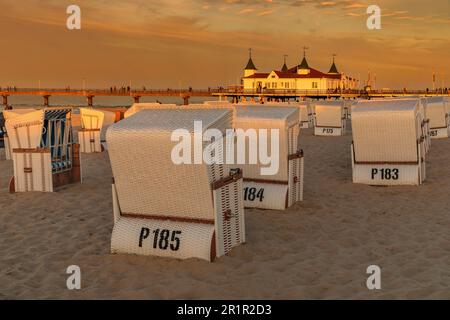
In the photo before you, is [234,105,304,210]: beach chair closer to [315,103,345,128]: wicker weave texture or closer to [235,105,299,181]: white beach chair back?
[235,105,299,181]: white beach chair back

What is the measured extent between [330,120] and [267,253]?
1781 centimetres

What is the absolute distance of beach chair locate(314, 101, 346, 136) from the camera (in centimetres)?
2259

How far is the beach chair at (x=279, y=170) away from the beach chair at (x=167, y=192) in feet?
7.35

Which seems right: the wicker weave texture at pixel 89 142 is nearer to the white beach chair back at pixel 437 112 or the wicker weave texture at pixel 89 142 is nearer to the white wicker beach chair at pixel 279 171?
the white wicker beach chair at pixel 279 171

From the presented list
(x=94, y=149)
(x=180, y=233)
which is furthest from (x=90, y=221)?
(x=94, y=149)

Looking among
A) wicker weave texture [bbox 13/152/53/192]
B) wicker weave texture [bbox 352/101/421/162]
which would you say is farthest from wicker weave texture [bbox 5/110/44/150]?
wicker weave texture [bbox 352/101/421/162]

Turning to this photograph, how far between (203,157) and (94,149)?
40.1 ft

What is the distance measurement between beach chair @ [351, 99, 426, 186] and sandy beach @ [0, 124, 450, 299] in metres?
0.75

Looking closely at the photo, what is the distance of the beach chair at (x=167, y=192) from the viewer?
17.9ft

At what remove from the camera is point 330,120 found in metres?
A: 22.9
